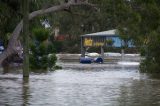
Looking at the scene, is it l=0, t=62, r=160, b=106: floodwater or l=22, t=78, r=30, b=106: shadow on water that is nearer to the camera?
l=0, t=62, r=160, b=106: floodwater

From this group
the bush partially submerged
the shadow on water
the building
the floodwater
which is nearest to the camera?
the floodwater

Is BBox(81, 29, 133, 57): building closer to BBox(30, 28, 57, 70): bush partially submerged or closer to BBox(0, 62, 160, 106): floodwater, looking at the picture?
BBox(30, 28, 57, 70): bush partially submerged

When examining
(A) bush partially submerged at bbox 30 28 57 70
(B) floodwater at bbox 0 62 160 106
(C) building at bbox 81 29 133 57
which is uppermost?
(C) building at bbox 81 29 133 57

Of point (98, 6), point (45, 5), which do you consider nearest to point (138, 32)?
point (98, 6)

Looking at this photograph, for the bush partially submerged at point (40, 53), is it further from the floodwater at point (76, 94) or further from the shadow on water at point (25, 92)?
the floodwater at point (76, 94)

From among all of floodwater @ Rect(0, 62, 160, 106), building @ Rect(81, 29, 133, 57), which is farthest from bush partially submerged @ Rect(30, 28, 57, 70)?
building @ Rect(81, 29, 133, 57)

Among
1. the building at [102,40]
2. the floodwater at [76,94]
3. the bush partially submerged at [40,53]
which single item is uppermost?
the building at [102,40]

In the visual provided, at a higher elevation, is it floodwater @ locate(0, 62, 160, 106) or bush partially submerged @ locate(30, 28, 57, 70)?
bush partially submerged @ locate(30, 28, 57, 70)

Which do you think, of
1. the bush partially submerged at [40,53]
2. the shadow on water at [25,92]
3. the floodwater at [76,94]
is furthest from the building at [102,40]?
the floodwater at [76,94]

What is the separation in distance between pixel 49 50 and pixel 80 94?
19438 mm

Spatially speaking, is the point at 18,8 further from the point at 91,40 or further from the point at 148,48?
the point at 91,40

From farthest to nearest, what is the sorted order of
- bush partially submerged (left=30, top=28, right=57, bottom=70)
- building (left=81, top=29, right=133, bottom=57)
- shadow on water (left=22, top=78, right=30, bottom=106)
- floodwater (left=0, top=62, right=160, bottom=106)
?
building (left=81, top=29, right=133, bottom=57)
bush partially submerged (left=30, top=28, right=57, bottom=70)
shadow on water (left=22, top=78, right=30, bottom=106)
floodwater (left=0, top=62, right=160, bottom=106)

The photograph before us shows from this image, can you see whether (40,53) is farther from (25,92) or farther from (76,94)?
(76,94)

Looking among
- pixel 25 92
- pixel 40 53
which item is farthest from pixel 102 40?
pixel 25 92
